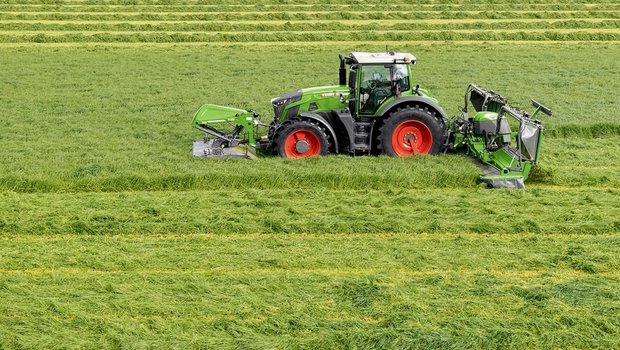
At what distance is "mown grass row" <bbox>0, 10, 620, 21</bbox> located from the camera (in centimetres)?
3353

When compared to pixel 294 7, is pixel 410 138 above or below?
below

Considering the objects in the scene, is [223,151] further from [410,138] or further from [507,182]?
[507,182]

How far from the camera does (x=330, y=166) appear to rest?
1429 centimetres

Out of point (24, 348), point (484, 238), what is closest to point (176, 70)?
point (484, 238)

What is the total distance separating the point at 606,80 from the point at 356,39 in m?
10.2

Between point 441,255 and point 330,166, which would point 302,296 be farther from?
point 330,166

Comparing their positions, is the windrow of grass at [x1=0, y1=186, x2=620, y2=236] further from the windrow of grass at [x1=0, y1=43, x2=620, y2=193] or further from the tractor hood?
the tractor hood

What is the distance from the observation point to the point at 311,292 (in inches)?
→ 369

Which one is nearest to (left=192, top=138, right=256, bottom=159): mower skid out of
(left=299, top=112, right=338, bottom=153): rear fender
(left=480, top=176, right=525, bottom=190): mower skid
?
(left=299, top=112, right=338, bottom=153): rear fender

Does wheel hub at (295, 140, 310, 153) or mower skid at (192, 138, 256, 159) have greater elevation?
wheel hub at (295, 140, 310, 153)

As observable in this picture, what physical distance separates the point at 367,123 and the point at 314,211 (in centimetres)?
346

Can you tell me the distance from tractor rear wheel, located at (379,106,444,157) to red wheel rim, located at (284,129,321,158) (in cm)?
111

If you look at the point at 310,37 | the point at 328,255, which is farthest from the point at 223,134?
the point at 310,37

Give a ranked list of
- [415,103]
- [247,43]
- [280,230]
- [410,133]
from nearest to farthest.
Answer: [280,230], [410,133], [415,103], [247,43]
